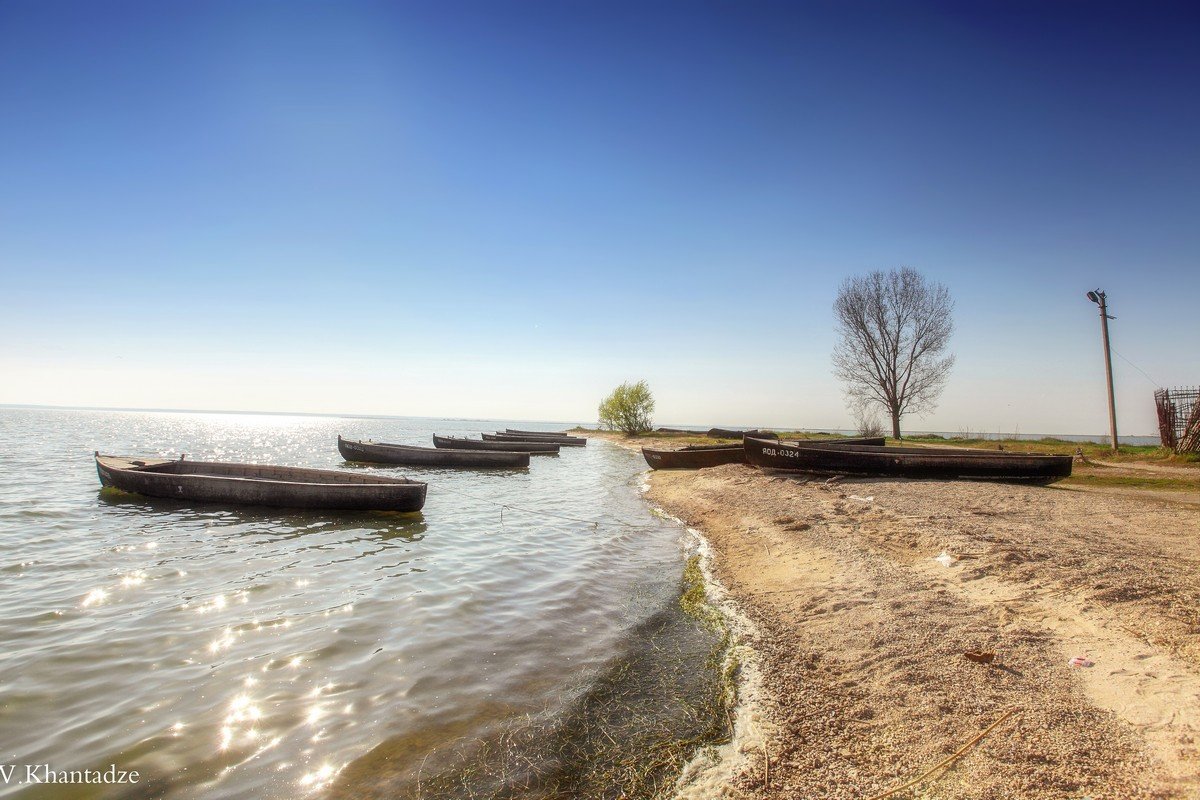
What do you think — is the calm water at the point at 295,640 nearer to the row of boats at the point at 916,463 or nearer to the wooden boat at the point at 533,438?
the row of boats at the point at 916,463

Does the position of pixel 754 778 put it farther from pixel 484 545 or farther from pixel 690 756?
pixel 484 545

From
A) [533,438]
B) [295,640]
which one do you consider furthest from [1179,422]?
[533,438]

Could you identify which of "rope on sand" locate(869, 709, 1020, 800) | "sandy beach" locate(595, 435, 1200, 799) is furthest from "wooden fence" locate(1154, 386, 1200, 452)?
"rope on sand" locate(869, 709, 1020, 800)

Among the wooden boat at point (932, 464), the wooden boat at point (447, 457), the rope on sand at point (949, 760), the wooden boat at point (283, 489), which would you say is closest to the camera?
the rope on sand at point (949, 760)

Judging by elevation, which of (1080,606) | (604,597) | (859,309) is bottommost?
(604,597)

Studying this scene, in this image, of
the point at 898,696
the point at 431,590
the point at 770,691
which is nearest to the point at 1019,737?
the point at 898,696

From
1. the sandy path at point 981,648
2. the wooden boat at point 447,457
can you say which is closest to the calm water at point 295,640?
the sandy path at point 981,648

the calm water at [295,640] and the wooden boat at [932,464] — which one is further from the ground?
the wooden boat at [932,464]

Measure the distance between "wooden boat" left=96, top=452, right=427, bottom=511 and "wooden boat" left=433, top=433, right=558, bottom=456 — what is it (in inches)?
793

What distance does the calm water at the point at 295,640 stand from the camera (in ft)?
13.6

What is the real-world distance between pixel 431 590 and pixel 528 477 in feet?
62.9

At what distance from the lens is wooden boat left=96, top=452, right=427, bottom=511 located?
562 inches

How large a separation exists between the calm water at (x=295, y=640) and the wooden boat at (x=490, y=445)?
24.0 metres

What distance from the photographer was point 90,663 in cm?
561
